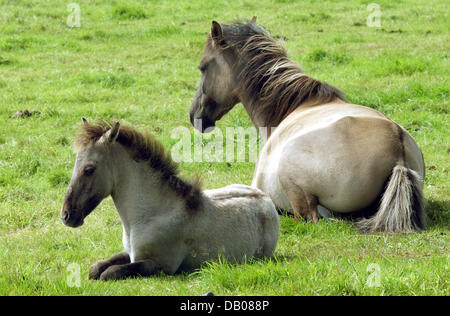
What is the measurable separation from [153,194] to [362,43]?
422 inches

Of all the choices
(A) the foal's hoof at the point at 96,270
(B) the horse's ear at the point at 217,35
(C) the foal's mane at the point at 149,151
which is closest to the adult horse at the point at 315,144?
(B) the horse's ear at the point at 217,35

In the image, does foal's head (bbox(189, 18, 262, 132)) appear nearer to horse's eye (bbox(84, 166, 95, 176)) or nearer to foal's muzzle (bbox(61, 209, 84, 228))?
horse's eye (bbox(84, 166, 95, 176))

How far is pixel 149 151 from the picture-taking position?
214 inches

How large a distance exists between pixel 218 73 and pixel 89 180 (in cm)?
382

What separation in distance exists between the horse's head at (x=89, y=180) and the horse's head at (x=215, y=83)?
3413mm

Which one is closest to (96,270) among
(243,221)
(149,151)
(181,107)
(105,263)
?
(105,263)

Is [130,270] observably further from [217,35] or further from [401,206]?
[217,35]

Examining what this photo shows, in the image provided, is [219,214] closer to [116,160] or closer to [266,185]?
[116,160]

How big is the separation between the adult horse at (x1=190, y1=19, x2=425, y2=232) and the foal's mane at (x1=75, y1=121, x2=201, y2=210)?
1.71 meters

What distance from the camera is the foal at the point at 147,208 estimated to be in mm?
5203

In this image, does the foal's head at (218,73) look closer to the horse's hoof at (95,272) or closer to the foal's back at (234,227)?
the foal's back at (234,227)

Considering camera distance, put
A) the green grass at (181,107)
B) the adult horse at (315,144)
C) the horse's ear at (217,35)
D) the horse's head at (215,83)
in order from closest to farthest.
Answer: the green grass at (181,107) → the adult horse at (315,144) → the horse's ear at (217,35) → the horse's head at (215,83)
